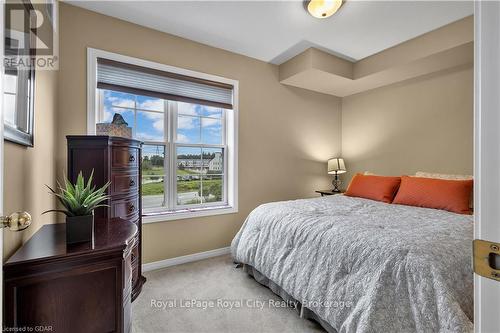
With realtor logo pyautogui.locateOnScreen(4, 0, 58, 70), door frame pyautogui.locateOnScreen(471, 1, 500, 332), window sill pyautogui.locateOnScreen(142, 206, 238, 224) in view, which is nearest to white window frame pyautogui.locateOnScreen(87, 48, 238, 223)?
window sill pyautogui.locateOnScreen(142, 206, 238, 224)

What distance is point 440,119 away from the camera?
3037mm

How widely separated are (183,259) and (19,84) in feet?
7.35

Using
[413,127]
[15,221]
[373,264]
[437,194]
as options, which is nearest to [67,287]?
[15,221]

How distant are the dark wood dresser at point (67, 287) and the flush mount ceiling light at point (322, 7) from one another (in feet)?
7.70

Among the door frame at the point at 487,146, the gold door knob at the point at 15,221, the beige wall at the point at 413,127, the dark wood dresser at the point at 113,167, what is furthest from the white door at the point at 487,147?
the beige wall at the point at 413,127

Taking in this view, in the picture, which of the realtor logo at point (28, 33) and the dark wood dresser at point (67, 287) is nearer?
the dark wood dresser at point (67, 287)

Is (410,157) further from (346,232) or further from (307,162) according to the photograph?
(346,232)

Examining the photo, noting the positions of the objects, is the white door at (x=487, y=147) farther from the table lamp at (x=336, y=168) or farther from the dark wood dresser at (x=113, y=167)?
the table lamp at (x=336, y=168)

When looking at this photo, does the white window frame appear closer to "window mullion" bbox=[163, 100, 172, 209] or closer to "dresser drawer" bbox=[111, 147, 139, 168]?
"window mullion" bbox=[163, 100, 172, 209]

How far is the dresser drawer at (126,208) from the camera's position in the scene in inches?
77.4

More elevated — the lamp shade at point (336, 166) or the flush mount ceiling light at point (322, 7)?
the flush mount ceiling light at point (322, 7)

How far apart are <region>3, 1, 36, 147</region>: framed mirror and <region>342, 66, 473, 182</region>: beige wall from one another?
3.91m

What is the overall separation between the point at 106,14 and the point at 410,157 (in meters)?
3.99

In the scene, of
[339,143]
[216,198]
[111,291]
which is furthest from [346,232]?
[339,143]
